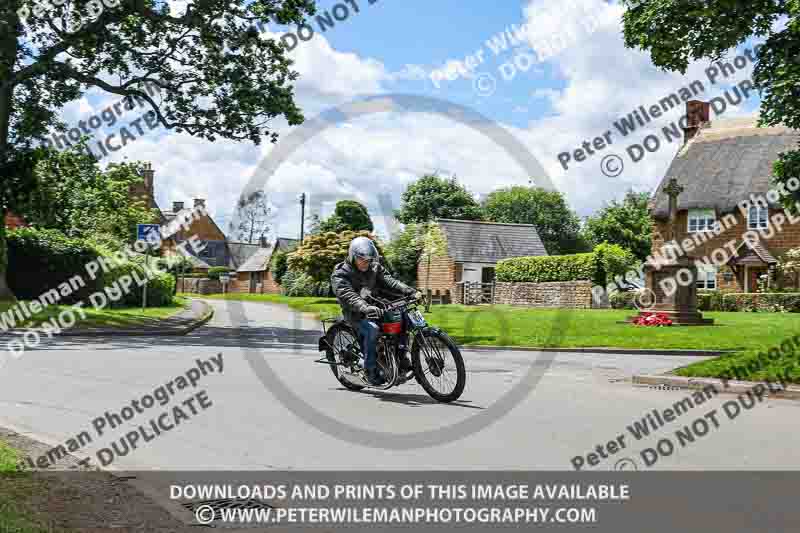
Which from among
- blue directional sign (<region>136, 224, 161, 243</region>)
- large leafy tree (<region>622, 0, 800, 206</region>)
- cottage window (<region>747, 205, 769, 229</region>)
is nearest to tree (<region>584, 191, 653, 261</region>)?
cottage window (<region>747, 205, 769, 229</region>)

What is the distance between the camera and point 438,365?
9.45 meters

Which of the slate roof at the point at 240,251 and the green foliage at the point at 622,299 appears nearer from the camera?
the green foliage at the point at 622,299

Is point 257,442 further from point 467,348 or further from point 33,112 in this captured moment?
point 33,112

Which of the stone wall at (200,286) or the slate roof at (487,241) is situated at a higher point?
the slate roof at (487,241)

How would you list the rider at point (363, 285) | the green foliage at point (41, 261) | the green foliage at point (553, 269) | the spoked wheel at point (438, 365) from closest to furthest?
the spoked wheel at point (438, 365)
the rider at point (363, 285)
the green foliage at point (41, 261)
the green foliage at point (553, 269)

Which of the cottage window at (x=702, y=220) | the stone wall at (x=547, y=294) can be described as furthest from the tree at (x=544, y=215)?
the stone wall at (x=547, y=294)

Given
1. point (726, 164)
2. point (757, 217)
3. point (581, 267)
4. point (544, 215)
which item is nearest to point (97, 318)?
point (581, 267)

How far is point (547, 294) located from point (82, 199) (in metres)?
23.7

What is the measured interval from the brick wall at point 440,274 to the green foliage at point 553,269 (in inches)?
288

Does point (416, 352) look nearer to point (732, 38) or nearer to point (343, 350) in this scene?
point (343, 350)

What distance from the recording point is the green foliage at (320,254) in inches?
1921
